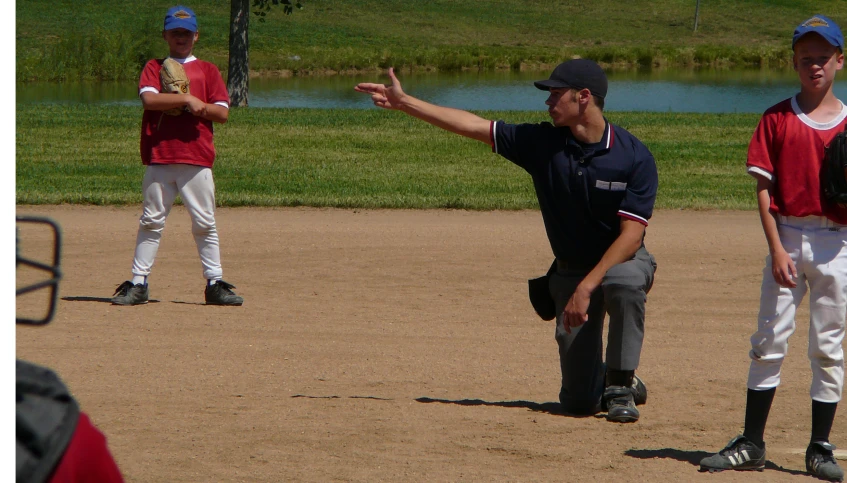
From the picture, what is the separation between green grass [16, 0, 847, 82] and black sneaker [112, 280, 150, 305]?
27.0m

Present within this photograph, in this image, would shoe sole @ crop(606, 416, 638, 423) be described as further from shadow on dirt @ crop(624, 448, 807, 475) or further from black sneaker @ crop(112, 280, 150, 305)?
black sneaker @ crop(112, 280, 150, 305)

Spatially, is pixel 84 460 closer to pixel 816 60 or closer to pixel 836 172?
pixel 836 172

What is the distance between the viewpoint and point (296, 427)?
16.8 ft

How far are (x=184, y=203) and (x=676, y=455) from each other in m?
3.85

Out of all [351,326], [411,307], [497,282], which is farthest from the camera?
[497,282]

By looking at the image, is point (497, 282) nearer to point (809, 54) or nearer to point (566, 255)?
point (566, 255)

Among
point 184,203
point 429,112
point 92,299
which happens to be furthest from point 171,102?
point 429,112

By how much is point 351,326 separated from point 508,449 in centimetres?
242

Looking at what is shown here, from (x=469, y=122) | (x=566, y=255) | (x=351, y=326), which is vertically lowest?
(x=351, y=326)

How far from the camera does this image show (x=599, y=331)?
539cm

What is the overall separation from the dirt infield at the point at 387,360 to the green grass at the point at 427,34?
26.1 m

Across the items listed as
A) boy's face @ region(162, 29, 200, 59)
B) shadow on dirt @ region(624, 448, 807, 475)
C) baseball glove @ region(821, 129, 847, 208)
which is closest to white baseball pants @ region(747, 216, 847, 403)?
baseball glove @ region(821, 129, 847, 208)
